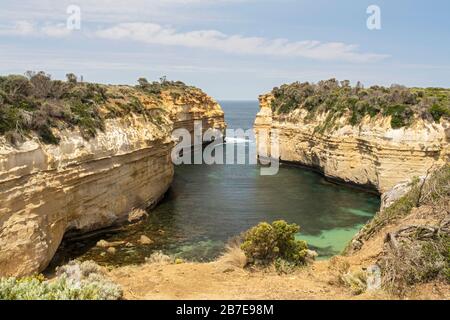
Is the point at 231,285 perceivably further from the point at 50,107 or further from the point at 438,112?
the point at 438,112

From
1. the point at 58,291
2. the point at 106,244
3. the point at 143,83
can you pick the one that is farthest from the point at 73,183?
the point at 143,83

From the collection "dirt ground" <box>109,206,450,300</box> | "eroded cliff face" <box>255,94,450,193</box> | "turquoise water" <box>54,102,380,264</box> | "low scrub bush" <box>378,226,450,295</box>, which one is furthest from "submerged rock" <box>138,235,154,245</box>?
"eroded cliff face" <box>255,94,450,193</box>

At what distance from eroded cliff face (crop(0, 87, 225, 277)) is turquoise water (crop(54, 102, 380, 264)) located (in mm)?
1329

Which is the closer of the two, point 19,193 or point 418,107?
point 19,193

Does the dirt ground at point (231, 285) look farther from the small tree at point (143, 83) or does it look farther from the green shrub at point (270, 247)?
the small tree at point (143, 83)

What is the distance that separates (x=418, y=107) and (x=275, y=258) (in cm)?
2300

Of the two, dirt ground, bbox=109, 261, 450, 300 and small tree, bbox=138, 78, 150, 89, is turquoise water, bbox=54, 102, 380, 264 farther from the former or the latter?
small tree, bbox=138, 78, 150, 89

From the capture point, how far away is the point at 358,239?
13.2 metres

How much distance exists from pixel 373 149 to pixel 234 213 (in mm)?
11852

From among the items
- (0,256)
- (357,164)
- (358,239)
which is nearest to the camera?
(358,239)

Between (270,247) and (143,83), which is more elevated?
(143,83)

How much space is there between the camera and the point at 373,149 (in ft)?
102
